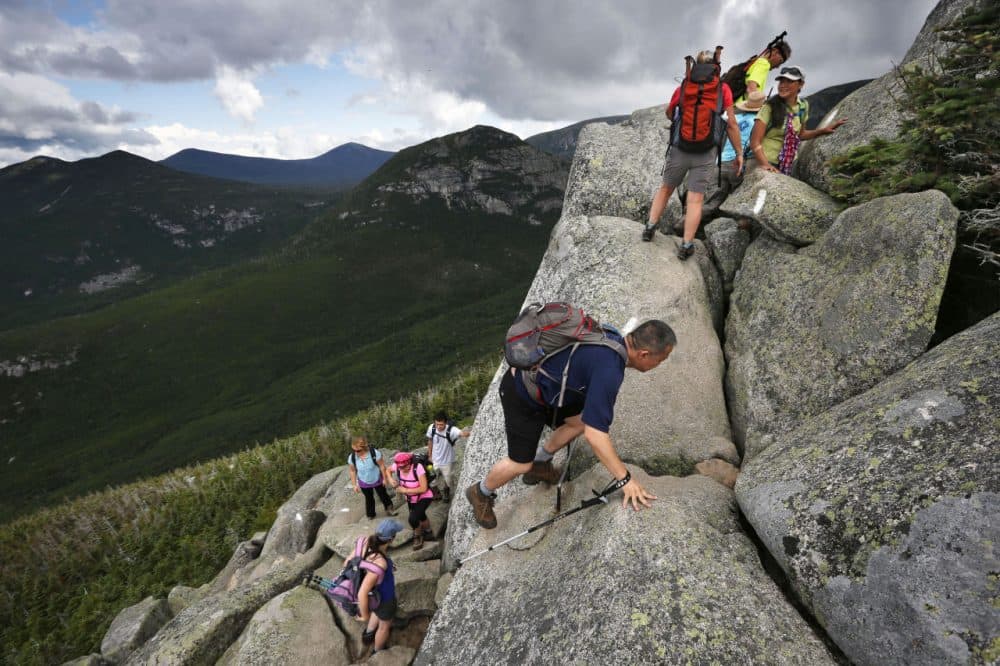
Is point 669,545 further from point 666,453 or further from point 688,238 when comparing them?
point 688,238

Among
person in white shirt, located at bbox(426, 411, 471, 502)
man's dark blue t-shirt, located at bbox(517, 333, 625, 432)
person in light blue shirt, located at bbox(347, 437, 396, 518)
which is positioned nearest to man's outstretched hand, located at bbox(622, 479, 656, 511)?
man's dark blue t-shirt, located at bbox(517, 333, 625, 432)

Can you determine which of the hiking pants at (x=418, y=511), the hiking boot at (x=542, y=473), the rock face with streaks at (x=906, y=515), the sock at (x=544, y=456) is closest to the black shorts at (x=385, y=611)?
the hiking pants at (x=418, y=511)

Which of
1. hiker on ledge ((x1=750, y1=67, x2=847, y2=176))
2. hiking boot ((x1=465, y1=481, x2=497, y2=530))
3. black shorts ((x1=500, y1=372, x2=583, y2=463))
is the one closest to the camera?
black shorts ((x1=500, y1=372, x2=583, y2=463))

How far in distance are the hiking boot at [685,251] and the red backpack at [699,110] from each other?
7.09ft

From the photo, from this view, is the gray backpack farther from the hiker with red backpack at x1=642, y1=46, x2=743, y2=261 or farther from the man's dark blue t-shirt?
the hiker with red backpack at x1=642, y1=46, x2=743, y2=261

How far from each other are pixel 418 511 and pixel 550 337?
8561mm

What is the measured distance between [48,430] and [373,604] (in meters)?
240

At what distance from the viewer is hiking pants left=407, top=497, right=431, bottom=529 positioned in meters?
12.8

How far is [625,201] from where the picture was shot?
48.0 feet

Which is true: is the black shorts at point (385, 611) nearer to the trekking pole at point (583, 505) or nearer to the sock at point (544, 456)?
the trekking pole at point (583, 505)

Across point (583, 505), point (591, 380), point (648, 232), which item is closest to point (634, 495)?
point (583, 505)

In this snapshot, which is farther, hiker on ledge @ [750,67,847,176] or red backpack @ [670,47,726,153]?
hiker on ledge @ [750,67,847,176]

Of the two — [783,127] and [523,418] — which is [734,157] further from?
[523,418]

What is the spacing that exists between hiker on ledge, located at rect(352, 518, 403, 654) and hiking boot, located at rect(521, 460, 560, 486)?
10.6ft
